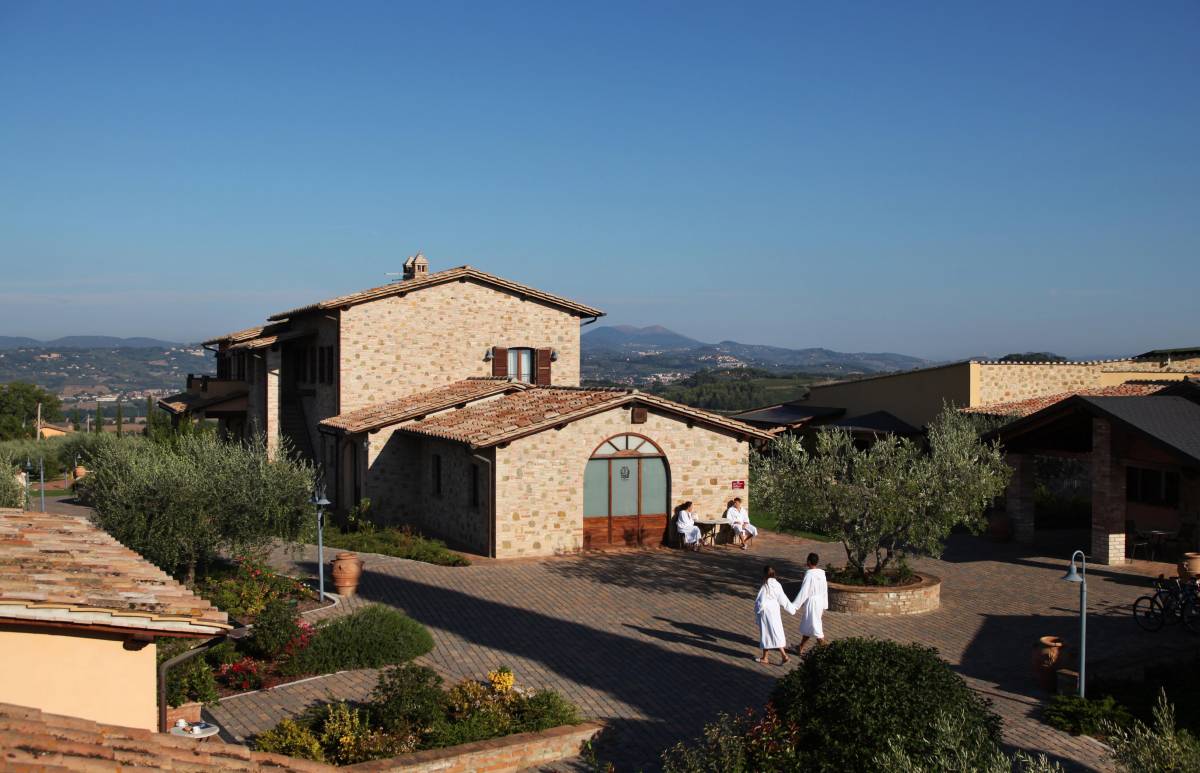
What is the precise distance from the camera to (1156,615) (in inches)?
642

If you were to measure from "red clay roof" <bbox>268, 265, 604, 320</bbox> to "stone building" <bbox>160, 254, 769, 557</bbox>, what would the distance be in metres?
0.06

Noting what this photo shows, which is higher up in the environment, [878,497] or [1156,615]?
[878,497]

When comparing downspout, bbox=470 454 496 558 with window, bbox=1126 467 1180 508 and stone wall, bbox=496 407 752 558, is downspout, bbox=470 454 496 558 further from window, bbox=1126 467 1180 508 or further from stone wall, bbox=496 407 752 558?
window, bbox=1126 467 1180 508

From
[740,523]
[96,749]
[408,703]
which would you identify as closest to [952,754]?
[408,703]

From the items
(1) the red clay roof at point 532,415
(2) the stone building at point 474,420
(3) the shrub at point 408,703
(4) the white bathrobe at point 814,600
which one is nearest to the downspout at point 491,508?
(2) the stone building at point 474,420

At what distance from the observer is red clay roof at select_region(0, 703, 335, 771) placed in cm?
612

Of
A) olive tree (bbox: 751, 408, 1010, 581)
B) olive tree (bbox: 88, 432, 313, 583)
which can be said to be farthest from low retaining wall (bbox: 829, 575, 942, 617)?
olive tree (bbox: 88, 432, 313, 583)

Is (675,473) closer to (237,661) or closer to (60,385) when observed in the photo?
(237,661)

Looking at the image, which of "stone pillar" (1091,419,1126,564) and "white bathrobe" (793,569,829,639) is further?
"stone pillar" (1091,419,1126,564)

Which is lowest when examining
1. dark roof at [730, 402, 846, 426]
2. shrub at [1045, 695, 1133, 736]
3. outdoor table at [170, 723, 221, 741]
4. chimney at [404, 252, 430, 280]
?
shrub at [1045, 695, 1133, 736]

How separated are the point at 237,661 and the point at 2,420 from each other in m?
62.7

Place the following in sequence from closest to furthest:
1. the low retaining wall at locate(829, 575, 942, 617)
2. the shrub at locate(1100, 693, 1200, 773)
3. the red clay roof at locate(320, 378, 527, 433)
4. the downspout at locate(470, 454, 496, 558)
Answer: the shrub at locate(1100, 693, 1200, 773), the low retaining wall at locate(829, 575, 942, 617), the downspout at locate(470, 454, 496, 558), the red clay roof at locate(320, 378, 527, 433)

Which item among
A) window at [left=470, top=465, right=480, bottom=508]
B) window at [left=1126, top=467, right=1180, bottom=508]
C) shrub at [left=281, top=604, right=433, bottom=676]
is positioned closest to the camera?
shrub at [left=281, top=604, right=433, bottom=676]

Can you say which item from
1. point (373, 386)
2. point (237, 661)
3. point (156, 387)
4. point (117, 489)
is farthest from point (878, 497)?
point (156, 387)
